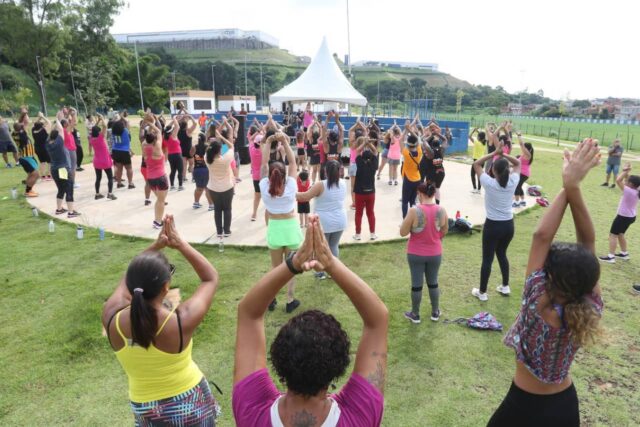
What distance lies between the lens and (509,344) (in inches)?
103

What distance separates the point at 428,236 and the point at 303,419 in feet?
12.6

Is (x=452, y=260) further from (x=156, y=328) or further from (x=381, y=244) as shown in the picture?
(x=156, y=328)

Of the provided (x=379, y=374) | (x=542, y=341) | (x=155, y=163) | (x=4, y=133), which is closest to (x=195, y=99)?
(x=4, y=133)

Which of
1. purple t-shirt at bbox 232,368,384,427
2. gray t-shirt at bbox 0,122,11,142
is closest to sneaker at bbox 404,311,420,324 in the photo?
purple t-shirt at bbox 232,368,384,427

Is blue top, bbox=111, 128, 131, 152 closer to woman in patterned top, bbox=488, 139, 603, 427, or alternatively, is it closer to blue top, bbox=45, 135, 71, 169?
blue top, bbox=45, 135, 71, 169

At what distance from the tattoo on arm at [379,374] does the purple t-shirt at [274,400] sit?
2 centimetres

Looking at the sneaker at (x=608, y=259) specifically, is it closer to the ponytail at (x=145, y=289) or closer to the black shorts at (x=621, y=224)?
the black shorts at (x=621, y=224)

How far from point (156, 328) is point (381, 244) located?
20.9ft

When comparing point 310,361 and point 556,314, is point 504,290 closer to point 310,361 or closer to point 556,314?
point 556,314

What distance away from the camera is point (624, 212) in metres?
7.21

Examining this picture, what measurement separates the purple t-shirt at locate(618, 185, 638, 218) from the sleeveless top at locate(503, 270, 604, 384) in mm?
5965

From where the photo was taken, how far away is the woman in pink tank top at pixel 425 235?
506 cm

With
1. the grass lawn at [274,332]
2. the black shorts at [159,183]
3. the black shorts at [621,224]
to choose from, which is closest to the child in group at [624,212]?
the black shorts at [621,224]

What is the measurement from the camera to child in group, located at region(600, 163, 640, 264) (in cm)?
707
